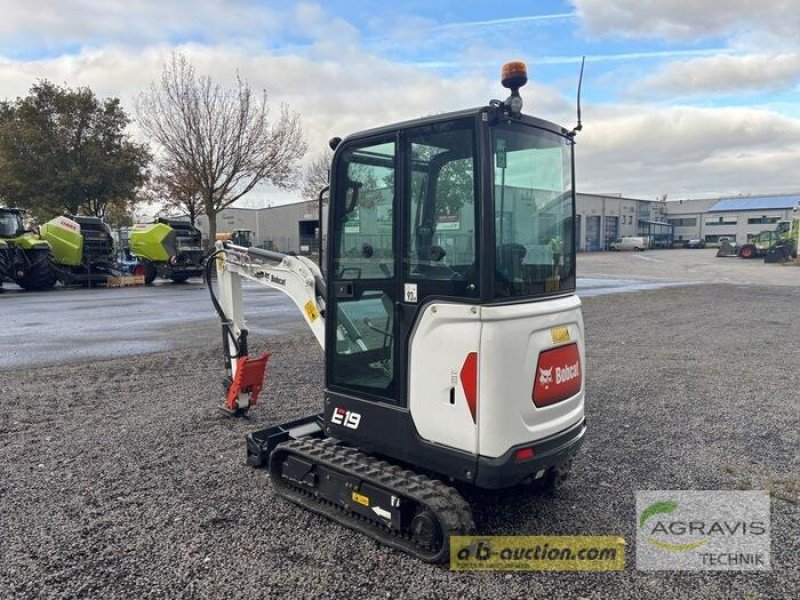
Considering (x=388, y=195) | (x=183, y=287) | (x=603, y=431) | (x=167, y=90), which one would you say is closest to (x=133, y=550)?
(x=388, y=195)

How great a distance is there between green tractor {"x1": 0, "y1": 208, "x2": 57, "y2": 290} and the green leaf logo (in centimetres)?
2165

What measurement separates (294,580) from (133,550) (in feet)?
3.36

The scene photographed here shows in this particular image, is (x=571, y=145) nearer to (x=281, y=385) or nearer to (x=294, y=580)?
(x=294, y=580)

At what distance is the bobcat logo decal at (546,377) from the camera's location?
3295 millimetres

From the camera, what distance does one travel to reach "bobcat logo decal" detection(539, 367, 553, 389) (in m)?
3.29

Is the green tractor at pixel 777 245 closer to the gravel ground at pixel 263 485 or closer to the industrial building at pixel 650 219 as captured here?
the industrial building at pixel 650 219

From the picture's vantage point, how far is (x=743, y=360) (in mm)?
8773

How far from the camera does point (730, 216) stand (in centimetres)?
8769

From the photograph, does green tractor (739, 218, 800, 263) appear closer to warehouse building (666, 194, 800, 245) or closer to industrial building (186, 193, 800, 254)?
→ industrial building (186, 193, 800, 254)

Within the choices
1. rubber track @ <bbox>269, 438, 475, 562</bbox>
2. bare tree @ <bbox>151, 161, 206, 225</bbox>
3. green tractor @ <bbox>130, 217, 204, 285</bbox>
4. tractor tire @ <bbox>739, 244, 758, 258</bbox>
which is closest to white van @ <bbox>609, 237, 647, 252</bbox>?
tractor tire @ <bbox>739, 244, 758, 258</bbox>
